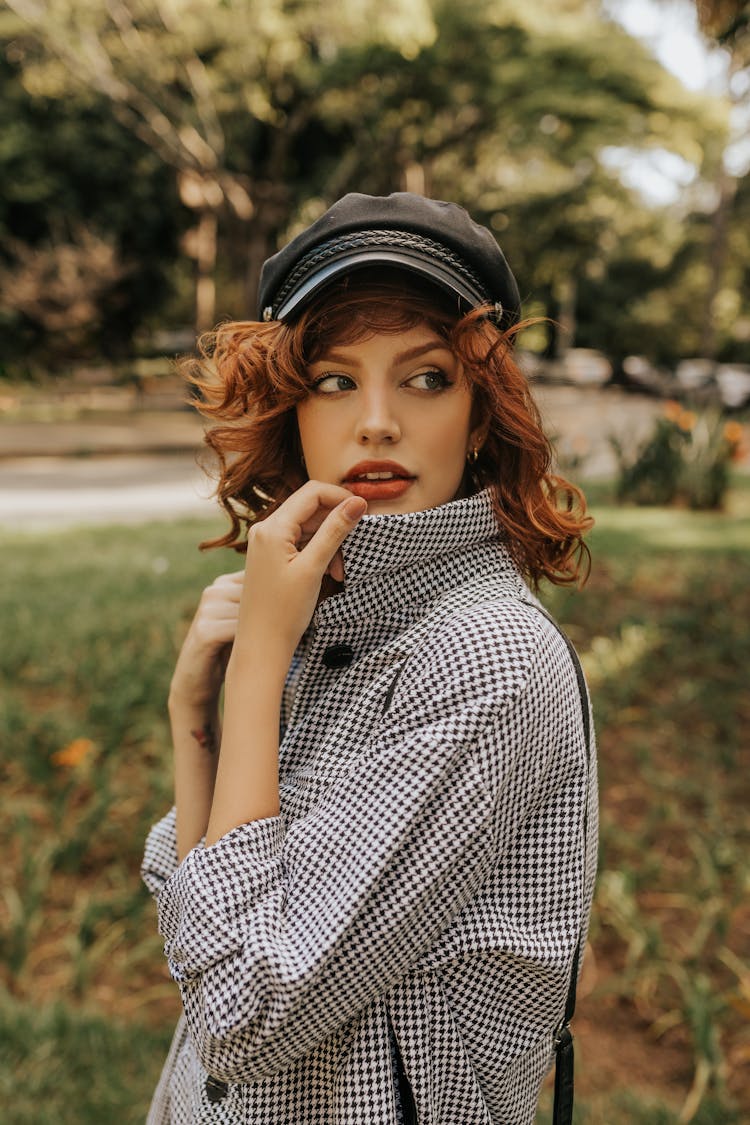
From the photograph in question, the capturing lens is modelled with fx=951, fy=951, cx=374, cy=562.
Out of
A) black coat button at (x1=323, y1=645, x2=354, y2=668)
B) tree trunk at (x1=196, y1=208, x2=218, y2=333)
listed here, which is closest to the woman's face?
black coat button at (x1=323, y1=645, x2=354, y2=668)

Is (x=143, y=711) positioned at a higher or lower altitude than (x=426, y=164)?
lower

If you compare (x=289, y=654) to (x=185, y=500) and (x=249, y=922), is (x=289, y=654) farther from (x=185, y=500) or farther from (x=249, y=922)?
(x=185, y=500)

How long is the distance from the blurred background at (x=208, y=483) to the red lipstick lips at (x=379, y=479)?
0.46m

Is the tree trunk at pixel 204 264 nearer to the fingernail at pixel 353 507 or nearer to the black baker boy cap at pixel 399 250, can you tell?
the black baker boy cap at pixel 399 250

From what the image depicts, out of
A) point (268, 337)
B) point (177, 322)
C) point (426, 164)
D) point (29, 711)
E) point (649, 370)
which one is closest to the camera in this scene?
point (268, 337)

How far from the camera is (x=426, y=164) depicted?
17.2 m

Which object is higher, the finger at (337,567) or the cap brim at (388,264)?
the cap brim at (388,264)

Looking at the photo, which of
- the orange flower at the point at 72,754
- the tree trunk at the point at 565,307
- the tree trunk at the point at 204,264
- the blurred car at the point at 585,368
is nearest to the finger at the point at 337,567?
the orange flower at the point at 72,754

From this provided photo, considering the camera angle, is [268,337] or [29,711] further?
[29,711]

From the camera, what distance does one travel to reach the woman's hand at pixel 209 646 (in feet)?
4.65

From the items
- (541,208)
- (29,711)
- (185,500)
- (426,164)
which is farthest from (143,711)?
(541,208)

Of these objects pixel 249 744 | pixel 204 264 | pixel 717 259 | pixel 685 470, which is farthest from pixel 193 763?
pixel 717 259

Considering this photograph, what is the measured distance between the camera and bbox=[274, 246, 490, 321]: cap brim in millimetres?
1171

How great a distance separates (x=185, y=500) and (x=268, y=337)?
367 inches
